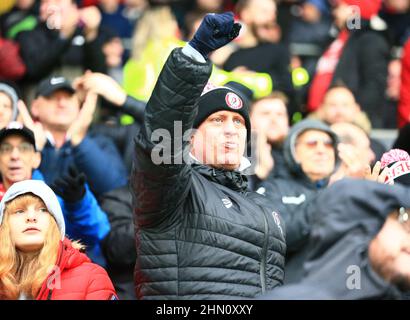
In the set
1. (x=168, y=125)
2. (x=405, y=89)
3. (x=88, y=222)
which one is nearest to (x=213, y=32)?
(x=168, y=125)

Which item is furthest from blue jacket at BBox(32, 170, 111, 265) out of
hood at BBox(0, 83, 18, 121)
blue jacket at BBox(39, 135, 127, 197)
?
hood at BBox(0, 83, 18, 121)

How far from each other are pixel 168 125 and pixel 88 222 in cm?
224

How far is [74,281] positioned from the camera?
219 inches

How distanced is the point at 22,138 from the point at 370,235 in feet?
12.1

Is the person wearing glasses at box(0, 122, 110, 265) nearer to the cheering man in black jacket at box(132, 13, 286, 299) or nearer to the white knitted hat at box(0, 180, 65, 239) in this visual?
the white knitted hat at box(0, 180, 65, 239)

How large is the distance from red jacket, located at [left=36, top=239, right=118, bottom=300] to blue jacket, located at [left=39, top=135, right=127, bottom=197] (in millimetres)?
2099

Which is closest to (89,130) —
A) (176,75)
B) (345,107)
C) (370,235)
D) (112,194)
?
(112,194)

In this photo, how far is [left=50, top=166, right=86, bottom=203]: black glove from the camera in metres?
6.71

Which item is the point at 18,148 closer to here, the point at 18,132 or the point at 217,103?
the point at 18,132

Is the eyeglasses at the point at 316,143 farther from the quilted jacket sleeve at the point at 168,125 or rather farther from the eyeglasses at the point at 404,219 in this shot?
the eyeglasses at the point at 404,219

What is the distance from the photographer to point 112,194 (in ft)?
25.0

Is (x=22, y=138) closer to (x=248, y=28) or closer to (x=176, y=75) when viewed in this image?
A: (x=176, y=75)
